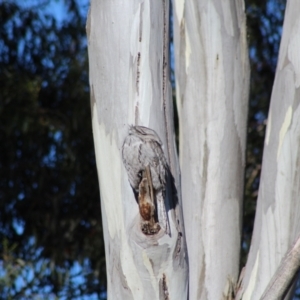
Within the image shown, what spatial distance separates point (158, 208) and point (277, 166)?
0.33 meters

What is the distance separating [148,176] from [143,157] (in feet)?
0.10

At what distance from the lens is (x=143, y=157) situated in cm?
109

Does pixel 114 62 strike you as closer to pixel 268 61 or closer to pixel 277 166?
pixel 277 166

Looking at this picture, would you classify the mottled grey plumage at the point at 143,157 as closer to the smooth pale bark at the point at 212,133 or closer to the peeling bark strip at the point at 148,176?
the peeling bark strip at the point at 148,176

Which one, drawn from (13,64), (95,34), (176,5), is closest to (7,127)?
(13,64)

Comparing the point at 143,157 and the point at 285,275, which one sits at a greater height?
the point at 143,157

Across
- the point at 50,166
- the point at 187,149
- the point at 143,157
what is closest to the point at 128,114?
the point at 143,157

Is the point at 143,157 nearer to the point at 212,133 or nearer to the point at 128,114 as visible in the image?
the point at 128,114

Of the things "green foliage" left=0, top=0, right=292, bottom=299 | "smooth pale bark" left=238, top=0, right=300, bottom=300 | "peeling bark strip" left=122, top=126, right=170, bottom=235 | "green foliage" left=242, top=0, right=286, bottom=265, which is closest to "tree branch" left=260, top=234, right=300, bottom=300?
"smooth pale bark" left=238, top=0, right=300, bottom=300

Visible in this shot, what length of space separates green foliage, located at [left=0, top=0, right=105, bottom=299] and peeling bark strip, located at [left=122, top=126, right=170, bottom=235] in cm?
184

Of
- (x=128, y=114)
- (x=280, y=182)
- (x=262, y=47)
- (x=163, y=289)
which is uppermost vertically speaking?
(x=262, y=47)

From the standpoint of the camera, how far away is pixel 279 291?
1.17 m

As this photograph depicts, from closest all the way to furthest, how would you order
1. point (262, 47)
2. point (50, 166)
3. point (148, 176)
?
1. point (148, 176)
2. point (50, 166)
3. point (262, 47)

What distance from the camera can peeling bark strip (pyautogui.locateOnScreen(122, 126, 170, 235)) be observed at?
1.08m
